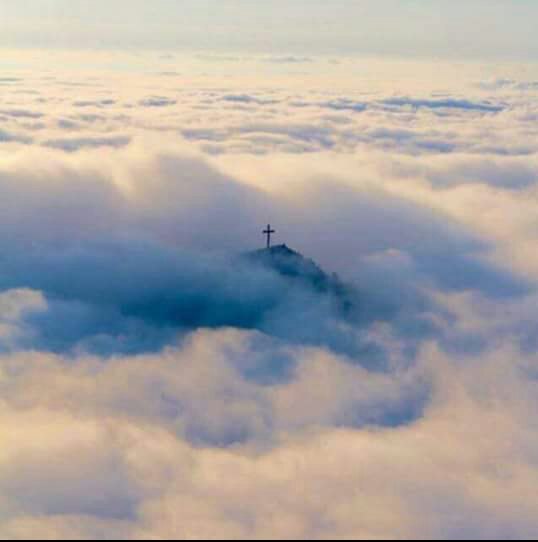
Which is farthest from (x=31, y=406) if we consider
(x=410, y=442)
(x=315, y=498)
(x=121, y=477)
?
(x=410, y=442)

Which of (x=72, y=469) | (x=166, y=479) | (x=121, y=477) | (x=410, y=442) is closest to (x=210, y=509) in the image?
(x=166, y=479)

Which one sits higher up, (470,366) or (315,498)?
(470,366)

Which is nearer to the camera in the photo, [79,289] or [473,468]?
[473,468]

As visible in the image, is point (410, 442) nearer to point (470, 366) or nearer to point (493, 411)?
point (493, 411)

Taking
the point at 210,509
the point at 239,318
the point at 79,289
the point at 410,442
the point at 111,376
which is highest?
the point at 79,289

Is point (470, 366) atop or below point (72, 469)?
atop

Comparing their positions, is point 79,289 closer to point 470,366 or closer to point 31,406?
point 31,406

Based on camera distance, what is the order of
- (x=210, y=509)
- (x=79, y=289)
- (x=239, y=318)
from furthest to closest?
(x=79, y=289)
(x=239, y=318)
(x=210, y=509)

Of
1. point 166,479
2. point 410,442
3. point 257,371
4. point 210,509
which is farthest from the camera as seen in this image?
point 257,371

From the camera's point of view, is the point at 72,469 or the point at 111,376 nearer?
the point at 72,469
